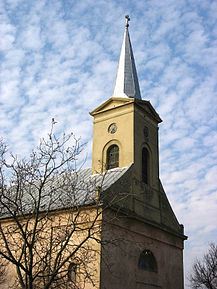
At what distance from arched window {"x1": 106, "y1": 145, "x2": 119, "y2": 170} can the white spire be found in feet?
14.8

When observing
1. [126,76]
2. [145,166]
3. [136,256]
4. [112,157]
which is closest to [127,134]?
[112,157]

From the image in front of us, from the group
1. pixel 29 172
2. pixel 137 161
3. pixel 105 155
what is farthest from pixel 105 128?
pixel 29 172

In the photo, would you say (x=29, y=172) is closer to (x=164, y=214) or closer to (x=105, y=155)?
(x=105, y=155)

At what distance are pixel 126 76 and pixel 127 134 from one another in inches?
245

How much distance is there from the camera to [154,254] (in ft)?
74.0

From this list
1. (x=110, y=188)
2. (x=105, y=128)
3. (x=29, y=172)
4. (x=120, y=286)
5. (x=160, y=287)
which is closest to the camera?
(x=29, y=172)

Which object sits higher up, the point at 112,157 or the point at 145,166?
the point at 112,157

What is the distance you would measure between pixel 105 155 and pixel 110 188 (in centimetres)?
525

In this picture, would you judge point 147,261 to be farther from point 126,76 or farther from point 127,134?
point 126,76

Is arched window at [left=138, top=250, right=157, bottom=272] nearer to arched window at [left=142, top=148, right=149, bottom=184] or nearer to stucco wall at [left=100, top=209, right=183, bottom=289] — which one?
stucco wall at [left=100, top=209, right=183, bottom=289]

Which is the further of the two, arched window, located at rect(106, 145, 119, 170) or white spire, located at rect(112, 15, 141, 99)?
white spire, located at rect(112, 15, 141, 99)

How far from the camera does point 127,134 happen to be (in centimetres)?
2458

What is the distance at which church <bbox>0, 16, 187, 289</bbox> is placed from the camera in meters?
19.1

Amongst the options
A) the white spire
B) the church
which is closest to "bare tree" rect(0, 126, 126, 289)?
the church
